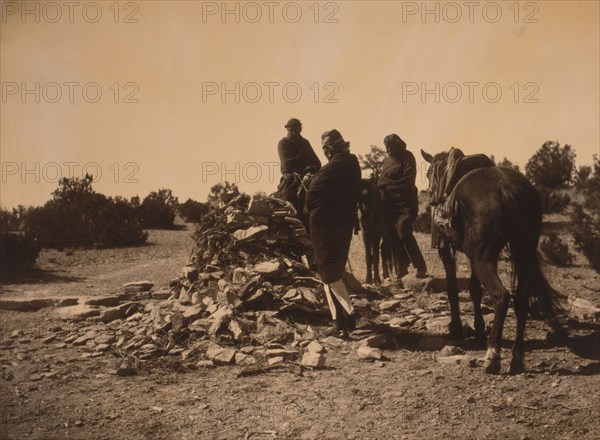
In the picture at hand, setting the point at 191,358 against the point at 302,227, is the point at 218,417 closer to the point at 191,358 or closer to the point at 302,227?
the point at 191,358

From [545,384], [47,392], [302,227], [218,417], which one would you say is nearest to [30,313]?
[47,392]

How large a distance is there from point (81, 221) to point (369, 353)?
1443 centimetres

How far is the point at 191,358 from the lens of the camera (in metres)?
5.45

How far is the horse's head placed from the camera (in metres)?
5.56

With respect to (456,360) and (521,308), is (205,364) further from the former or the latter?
(521,308)

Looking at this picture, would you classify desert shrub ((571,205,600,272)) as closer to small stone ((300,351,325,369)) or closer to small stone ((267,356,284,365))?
small stone ((300,351,325,369))

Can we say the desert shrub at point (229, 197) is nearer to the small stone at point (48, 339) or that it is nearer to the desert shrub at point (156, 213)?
the small stone at point (48, 339)

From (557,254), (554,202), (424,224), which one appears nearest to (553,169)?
(554,202)

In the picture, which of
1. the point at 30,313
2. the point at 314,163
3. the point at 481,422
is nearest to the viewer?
the point at 481,422

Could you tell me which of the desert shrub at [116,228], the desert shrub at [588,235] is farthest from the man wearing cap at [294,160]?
the desert shrub at [116,228]

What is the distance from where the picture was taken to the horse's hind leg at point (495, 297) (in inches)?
180

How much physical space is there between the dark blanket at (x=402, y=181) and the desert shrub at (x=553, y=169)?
13.7 m

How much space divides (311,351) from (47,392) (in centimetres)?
261

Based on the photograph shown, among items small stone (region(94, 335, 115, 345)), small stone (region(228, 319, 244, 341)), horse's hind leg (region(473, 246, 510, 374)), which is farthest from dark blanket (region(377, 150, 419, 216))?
small stone (region(94, 335, 115, 345))
